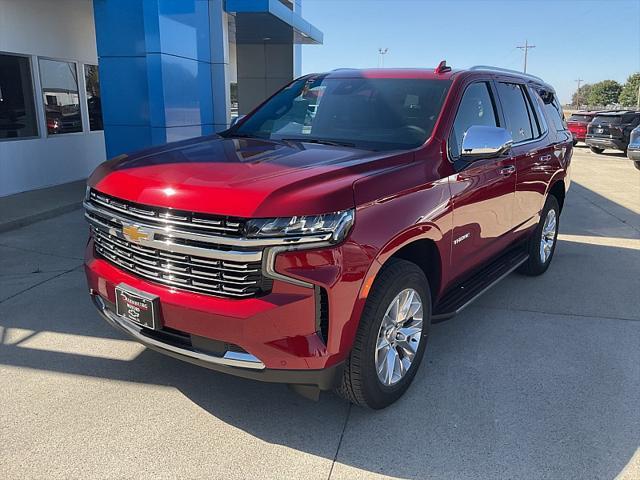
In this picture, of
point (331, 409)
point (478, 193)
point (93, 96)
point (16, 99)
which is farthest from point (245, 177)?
point (93, 96)

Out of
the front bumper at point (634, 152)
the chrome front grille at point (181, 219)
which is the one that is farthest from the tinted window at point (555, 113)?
the front bumper at point (634, 152)

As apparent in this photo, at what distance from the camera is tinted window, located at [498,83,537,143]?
187 inches

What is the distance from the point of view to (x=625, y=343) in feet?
14.1

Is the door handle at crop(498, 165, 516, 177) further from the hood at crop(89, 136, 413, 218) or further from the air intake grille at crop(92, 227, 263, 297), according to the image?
the air intake grille at crop(92, 227, 263, 297)

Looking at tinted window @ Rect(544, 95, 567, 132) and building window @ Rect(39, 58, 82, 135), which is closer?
tinted window @ Rect(544, 95, 567, 132)

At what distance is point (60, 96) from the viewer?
34.6 feet

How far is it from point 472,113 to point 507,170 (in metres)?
0.63

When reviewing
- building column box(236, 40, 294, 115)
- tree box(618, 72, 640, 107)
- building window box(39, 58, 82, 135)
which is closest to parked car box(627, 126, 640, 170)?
building column box(236, 40, 294, 115)

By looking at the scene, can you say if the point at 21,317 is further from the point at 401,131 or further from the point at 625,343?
the point at 625,343

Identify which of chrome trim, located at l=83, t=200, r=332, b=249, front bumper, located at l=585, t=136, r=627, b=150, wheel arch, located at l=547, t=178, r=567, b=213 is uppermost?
chrome trim, located at l=83, t=200, r=332, b=249

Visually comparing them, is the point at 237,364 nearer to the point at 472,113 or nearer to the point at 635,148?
the point at 472,113

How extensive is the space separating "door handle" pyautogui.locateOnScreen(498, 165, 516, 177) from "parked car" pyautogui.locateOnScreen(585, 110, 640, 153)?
62.0 ft

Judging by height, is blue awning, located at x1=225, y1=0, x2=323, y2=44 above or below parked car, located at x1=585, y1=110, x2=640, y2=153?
above

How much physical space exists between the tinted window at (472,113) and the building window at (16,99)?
8.23 m
